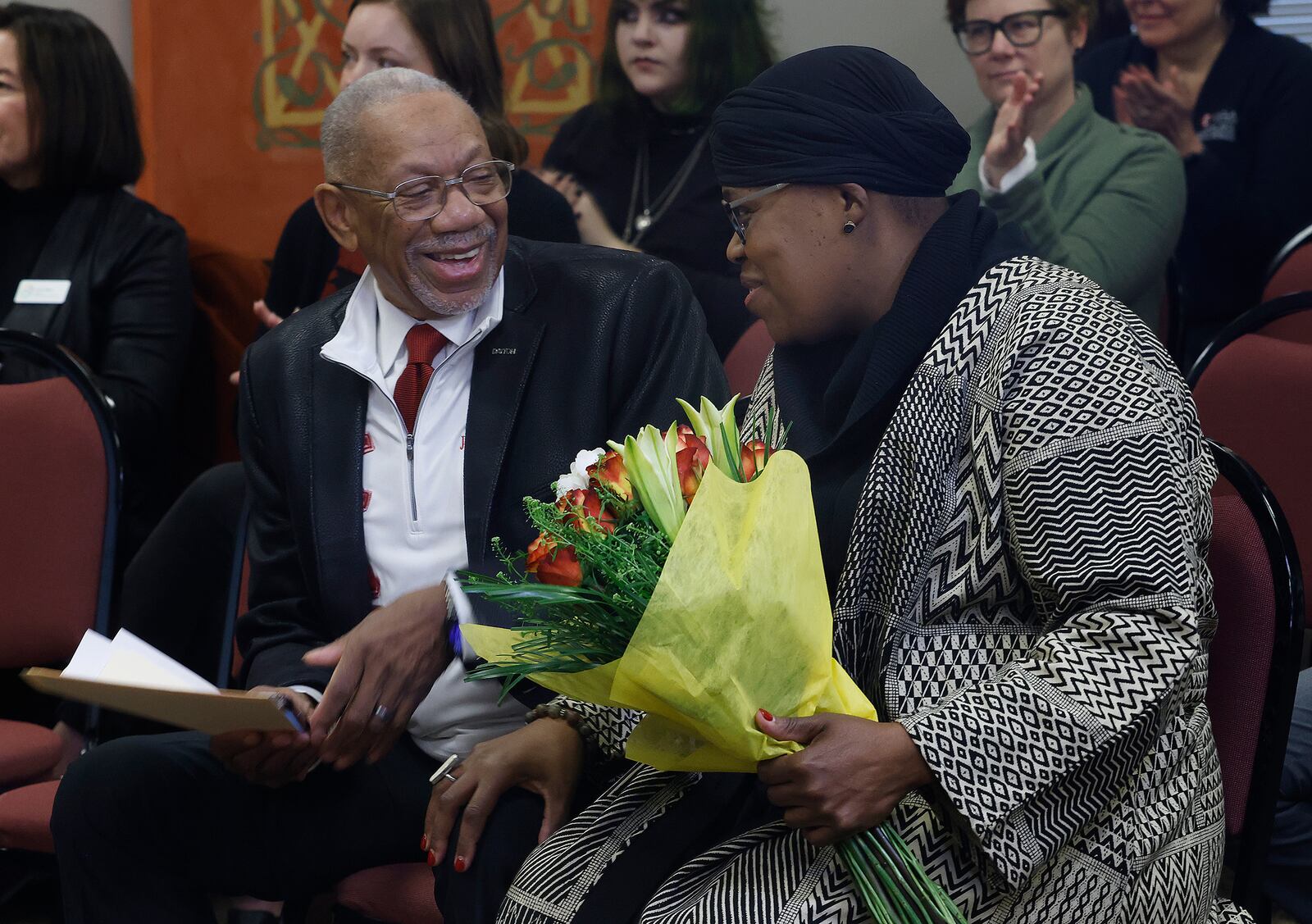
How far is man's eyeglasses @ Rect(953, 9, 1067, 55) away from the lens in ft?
→ 11.3

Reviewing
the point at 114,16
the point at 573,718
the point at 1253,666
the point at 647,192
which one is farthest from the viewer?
the point at 114,16

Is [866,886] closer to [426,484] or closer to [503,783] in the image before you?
[503,783]

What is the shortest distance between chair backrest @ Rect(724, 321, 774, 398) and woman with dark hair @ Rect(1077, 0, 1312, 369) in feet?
3.73

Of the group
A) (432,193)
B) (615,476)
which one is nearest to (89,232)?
(432,193)

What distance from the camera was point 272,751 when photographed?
1997 mm

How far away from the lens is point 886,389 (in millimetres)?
1739

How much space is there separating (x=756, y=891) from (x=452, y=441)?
37.6 inches

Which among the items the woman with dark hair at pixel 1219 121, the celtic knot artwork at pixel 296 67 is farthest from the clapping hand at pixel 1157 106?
the celtic knot artwork at pixel 296 67

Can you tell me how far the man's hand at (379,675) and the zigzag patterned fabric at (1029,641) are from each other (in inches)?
13.7

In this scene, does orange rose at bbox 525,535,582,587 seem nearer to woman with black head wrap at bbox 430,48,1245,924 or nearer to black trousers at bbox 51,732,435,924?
woman with black head wrap at bbox 430,48,1245,924

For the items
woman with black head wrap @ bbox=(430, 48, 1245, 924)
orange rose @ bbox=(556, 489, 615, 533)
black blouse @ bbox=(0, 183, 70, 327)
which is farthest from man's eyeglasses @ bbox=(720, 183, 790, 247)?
black blouse @ bbox=(0, 183, 70, 327)

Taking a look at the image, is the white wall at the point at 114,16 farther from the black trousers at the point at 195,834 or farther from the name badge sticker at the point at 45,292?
the black trousers at the point at 195,834

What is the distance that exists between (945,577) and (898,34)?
224cm

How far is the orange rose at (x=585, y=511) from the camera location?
1.50 metres
